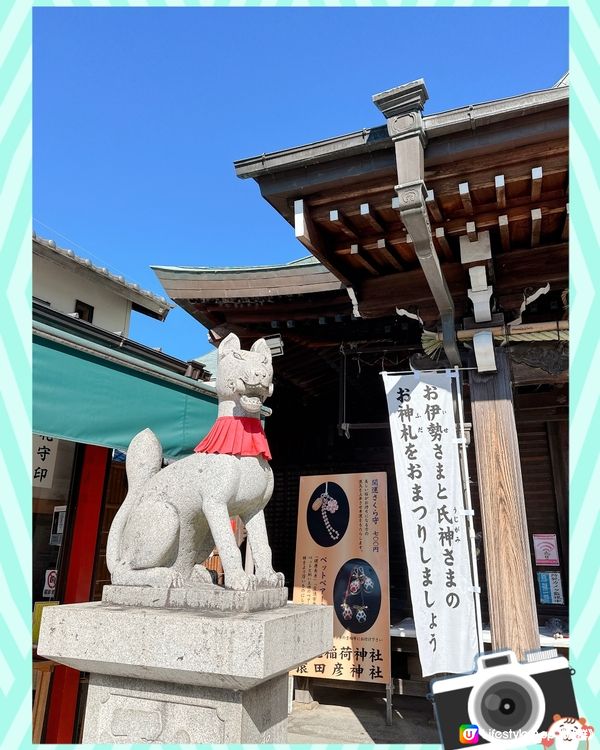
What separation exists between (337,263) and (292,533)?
4569 millimetres

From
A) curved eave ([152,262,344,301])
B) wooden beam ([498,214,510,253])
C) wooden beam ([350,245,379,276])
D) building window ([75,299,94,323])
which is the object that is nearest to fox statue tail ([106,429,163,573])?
wooden beam ([350,245,379,276])

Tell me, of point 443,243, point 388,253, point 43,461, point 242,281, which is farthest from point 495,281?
point 43,461

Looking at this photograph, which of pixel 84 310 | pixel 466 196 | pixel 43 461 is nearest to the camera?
pixel 466 196

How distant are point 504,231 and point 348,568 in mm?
4263

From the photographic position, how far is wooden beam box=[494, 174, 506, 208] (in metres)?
3.67

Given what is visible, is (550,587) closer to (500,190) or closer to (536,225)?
(536,225)

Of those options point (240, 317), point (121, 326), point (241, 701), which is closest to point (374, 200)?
point (240, 317)

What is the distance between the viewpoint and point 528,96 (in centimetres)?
333

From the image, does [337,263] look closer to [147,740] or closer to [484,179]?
[484,179]

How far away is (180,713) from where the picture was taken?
2393 mm

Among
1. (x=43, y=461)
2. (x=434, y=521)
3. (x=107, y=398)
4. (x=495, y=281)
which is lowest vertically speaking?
(x=434, y=521)

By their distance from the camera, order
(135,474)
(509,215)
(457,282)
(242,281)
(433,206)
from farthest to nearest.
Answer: (242,281) < (457,282) < (509,215) < (433,206) < (135,474)

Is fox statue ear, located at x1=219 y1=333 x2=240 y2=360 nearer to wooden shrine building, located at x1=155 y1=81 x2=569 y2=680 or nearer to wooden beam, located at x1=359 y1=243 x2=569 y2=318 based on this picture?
wooden shrine building, located at x1=155 y1=81 x2=569 y2=680

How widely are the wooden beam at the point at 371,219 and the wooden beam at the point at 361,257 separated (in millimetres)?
249
